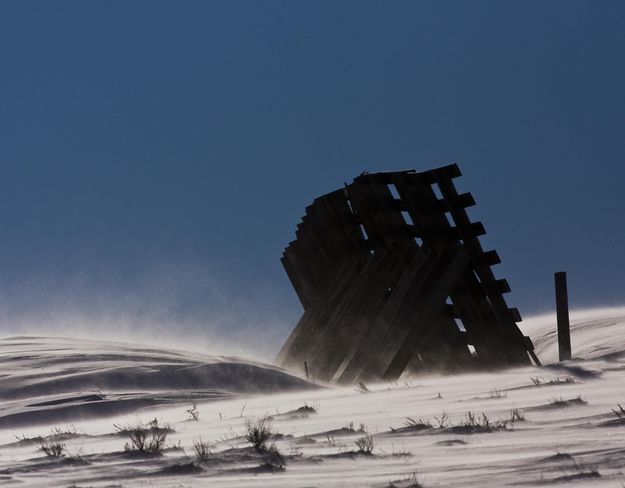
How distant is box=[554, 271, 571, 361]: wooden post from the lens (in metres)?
9.14

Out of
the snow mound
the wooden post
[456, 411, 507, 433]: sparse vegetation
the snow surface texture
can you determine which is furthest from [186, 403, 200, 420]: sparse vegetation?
the wooden post

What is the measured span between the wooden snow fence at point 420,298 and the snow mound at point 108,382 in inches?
56.4

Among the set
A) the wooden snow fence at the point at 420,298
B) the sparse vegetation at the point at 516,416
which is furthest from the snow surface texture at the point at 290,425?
the wooden snow fence at the point at 420,298

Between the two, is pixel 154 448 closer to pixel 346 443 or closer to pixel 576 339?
pixel 346 443

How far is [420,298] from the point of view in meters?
9.56

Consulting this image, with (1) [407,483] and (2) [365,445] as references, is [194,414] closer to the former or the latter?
(2) [365,445]

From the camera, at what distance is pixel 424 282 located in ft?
31.6

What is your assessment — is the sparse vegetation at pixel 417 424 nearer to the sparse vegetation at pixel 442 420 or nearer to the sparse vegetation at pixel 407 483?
the sparse vegetation at pixel 442 420

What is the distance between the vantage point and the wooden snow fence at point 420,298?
9.37 meters

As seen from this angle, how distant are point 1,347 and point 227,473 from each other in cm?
662

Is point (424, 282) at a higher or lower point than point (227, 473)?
higher

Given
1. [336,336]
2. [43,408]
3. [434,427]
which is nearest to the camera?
[434,427]

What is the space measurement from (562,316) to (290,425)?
4.73m

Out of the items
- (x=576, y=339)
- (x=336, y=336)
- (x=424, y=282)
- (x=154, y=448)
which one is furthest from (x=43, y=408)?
(x=576, y=339)
